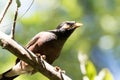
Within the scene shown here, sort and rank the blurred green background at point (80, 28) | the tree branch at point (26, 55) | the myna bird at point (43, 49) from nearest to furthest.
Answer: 1. the tree branch at point (26, 55)
2. the myna bird at point (43, 49)
3. the blurred green background at point (80, 28)

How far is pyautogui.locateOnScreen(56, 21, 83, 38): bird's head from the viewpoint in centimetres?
402

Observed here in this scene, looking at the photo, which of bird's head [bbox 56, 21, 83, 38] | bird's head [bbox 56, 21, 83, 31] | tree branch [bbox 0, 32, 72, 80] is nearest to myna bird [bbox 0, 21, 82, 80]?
bird's head [bbox 56, 21, 83, 38]

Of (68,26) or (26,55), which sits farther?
(68,26)

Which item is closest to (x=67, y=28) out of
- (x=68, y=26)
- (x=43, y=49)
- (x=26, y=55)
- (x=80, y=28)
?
(x=68, y=26)

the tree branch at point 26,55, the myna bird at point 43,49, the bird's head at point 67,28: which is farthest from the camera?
the bird's head at point 67,28

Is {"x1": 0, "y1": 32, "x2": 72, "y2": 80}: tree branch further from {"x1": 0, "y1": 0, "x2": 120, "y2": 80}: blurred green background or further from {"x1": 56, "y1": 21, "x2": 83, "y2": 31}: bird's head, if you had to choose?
{"x1": 0, "y1": 0, "x2": 120, "y2": 80}: blurred green background

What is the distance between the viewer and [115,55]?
24.7 feet

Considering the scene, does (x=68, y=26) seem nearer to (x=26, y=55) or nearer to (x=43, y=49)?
(x=43, y=49)

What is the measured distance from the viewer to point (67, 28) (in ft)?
13.6

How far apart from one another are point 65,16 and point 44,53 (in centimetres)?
335

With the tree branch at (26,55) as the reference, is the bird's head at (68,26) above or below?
above

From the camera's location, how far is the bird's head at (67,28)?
402cm

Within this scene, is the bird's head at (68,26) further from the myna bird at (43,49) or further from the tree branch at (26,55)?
the tree branch at (26,55)

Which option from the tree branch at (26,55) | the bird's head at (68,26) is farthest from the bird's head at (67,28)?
the tree branch at (26,55)
